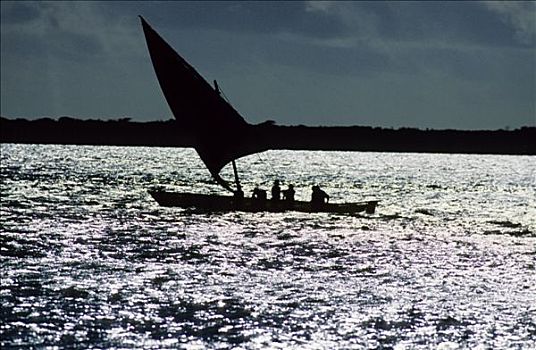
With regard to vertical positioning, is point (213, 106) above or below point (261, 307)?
above

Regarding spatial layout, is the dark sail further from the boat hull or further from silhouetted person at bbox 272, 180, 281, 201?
silhouetted person at bbox 272, 180, 281, 201

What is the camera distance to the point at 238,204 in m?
68.2

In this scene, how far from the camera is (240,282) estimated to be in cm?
3903

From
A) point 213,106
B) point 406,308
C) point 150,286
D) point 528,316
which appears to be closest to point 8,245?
point 150,286

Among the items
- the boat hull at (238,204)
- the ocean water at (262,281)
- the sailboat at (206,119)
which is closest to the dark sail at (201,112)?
the sailboat at (206,119)

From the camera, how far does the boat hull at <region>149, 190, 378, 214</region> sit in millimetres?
68250

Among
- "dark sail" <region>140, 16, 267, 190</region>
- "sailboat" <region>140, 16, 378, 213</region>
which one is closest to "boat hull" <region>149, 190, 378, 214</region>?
"sailboat" <region>140, 16, 378, 213</region>

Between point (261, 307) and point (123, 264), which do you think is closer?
point (261, 307)

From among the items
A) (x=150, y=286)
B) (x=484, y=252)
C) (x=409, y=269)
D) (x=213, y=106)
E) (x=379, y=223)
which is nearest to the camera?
(x=150, y=286)

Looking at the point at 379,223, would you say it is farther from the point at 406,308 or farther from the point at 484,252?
the point at 406,308

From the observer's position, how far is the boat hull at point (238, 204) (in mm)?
68250

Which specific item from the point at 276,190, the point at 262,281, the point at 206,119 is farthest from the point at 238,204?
the point at 262,281

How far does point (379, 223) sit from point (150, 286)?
36148 mm

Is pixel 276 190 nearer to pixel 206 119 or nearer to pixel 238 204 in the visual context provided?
pixel 238 204
